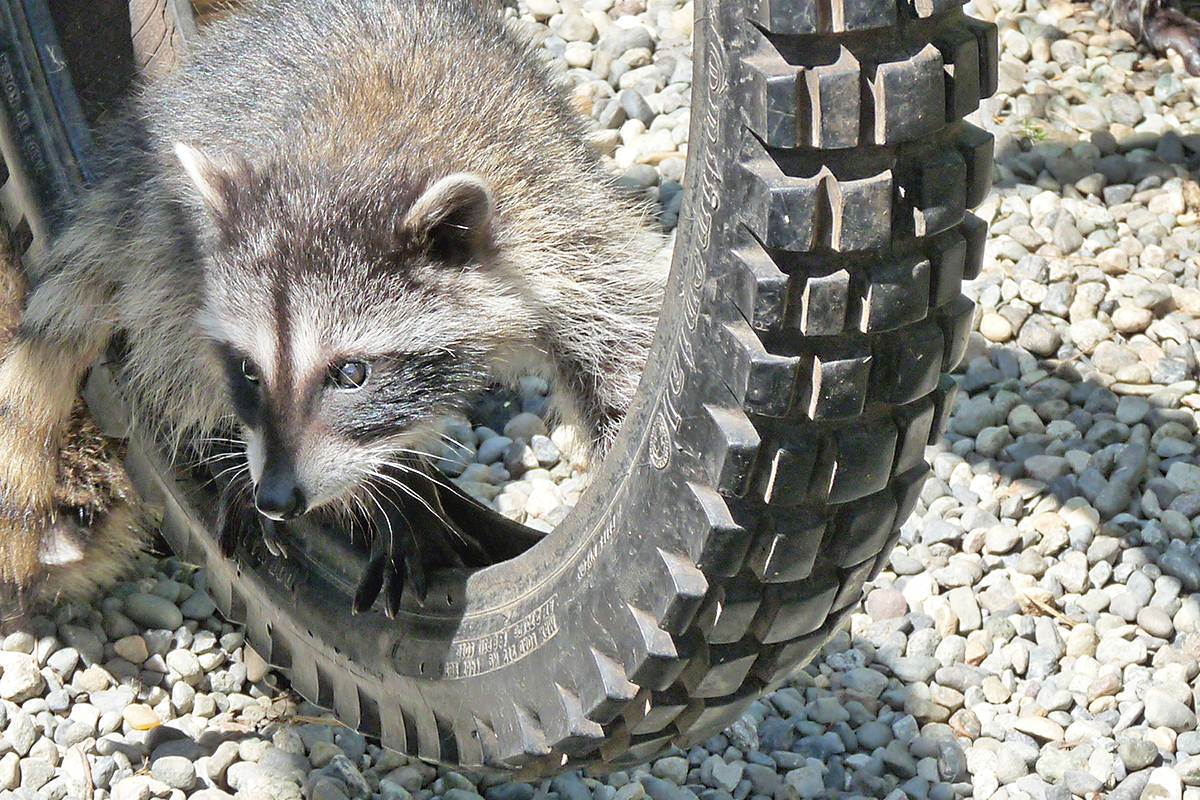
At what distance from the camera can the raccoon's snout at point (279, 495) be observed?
269 cm

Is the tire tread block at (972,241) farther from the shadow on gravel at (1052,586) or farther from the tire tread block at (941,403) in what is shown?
the shadow on gravel at (1052,586)

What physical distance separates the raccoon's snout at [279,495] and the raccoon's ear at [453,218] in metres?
0.61

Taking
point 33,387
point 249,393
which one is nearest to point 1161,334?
point 249,393

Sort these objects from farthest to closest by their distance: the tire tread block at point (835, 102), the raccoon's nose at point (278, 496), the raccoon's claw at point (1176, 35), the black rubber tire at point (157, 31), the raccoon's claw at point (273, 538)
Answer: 1. the raccoon's claw at point (1176, 35)
2. the black rubber tire at point (157, 31)
3. the raccoon's claw at point (273, 538)
4. the raccoon's nose at point (278, 496)
5. the tire tread block at point (835, 102)

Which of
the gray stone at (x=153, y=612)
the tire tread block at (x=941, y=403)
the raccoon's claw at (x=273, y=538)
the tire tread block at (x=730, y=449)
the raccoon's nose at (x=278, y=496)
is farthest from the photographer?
the gray stone at (x=153, y=612)

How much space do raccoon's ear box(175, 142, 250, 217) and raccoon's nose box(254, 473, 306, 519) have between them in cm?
64

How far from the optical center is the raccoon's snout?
2686 mm

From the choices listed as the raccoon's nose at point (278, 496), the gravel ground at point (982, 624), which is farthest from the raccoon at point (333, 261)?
the gravel ground at point (982, 624)

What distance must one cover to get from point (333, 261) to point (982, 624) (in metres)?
1.91

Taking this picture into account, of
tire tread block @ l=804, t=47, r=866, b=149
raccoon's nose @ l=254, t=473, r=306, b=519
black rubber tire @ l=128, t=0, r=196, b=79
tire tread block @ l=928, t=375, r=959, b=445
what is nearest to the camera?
tire tread block @ l=804, t=47, r=866, b=149

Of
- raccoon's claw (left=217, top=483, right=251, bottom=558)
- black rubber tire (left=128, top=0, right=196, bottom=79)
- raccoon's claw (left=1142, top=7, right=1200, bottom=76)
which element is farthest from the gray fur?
raccoon's claw (left=1142, top=7, right=1200, bottom=76)

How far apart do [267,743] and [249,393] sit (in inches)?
33.8

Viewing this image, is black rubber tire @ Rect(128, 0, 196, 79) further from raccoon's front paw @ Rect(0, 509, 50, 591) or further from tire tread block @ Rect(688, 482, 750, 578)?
tire tread block @ Rect(688, 482, 750, 578)

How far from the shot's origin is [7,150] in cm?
329
